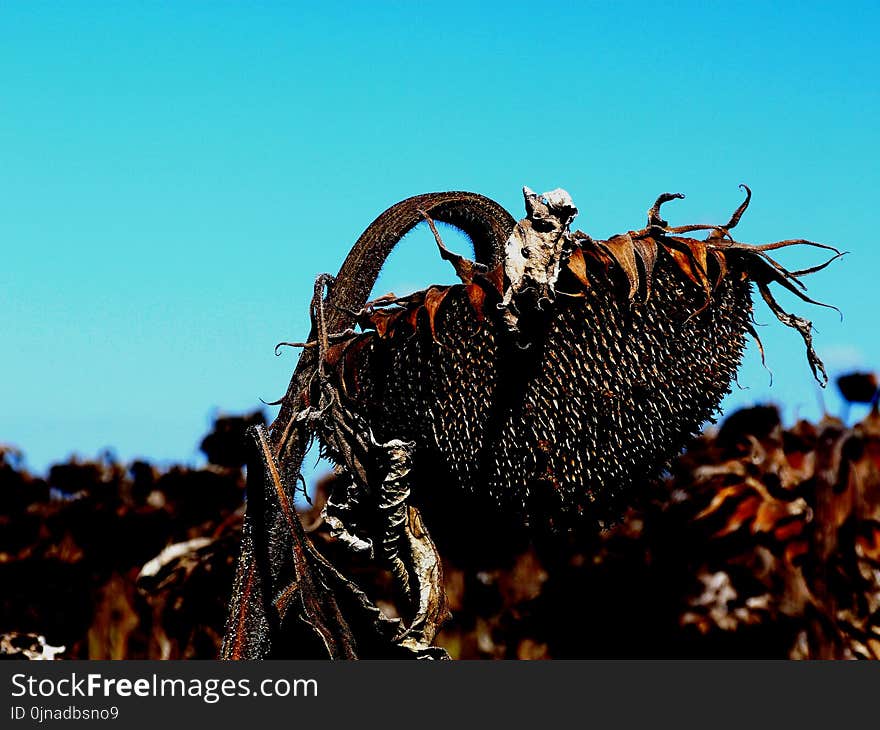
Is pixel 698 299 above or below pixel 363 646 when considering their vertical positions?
above

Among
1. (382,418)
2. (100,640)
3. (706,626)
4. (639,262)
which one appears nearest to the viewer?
(639,262)

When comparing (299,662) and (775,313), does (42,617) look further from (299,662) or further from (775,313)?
(775,313)

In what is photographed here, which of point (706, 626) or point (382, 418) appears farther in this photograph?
point (706, 626)

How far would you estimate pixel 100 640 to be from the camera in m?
4.23

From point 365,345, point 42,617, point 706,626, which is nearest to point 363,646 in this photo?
point 365,345

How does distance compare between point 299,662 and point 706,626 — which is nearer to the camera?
point 299,662

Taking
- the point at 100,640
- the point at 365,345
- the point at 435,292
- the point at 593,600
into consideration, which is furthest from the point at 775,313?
the point at 100,640

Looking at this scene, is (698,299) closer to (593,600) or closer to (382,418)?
(382,418)

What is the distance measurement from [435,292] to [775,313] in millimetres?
517

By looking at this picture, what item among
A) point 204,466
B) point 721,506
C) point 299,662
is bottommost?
point 299,662

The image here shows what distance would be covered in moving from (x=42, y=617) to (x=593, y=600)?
7.23 ft

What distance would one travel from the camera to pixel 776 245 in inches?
62.1

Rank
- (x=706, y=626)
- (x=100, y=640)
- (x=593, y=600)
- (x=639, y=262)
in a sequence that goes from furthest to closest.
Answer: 1. (x=100, y=640)
2. (x=593, y=600)
3. (x=706, y=626)
4. (x=639, y=262)

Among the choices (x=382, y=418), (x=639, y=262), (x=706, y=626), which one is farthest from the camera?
(x=706, y=626)
